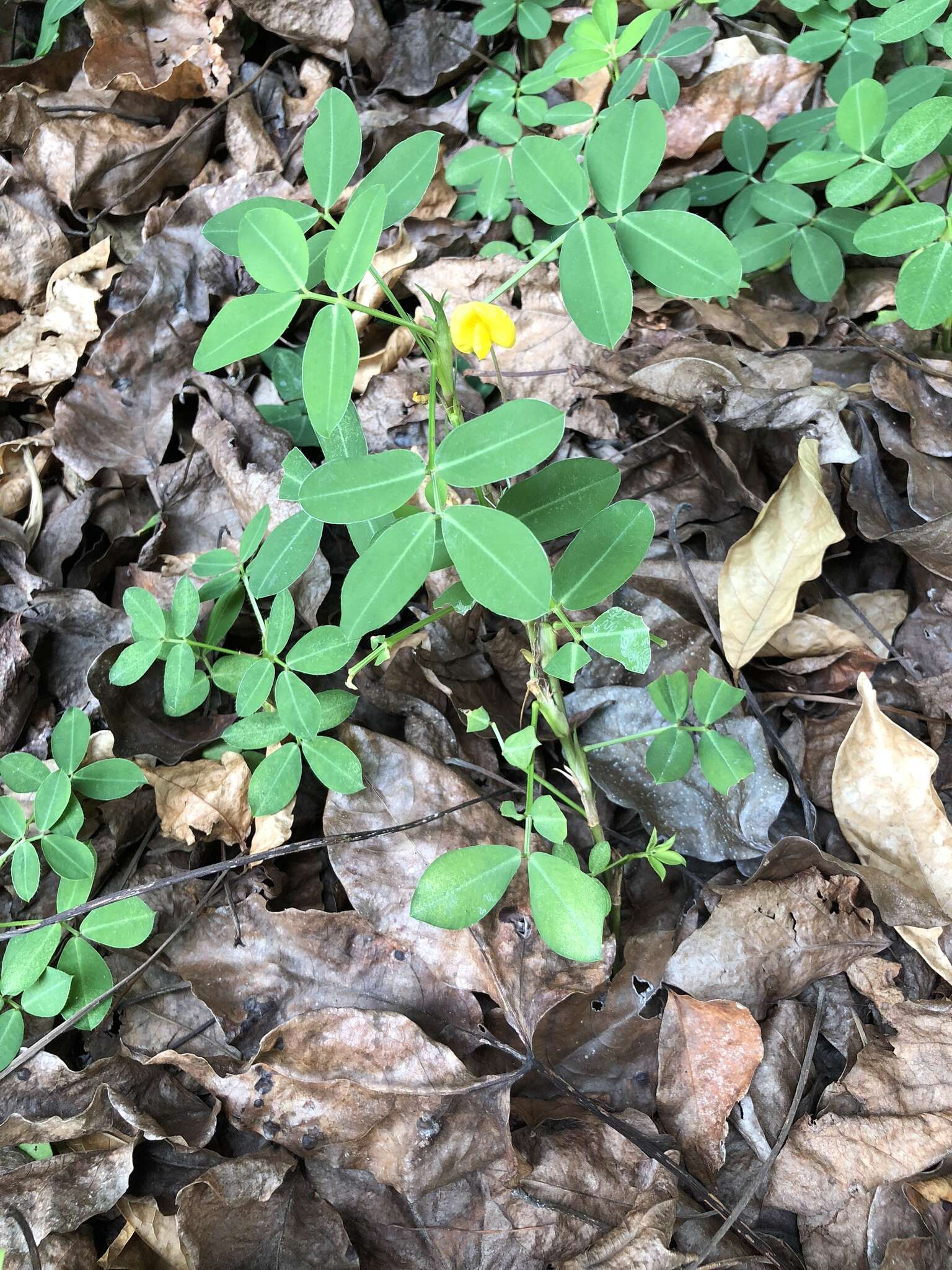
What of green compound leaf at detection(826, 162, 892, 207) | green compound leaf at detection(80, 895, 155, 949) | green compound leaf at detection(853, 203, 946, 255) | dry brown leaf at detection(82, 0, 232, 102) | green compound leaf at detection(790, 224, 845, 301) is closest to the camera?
green compound leaf at detection(80, 895, 155, 949)

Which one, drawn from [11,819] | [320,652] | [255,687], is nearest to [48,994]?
[11,819]

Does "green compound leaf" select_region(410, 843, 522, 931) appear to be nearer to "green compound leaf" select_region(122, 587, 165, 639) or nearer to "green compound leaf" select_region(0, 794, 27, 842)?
"green compound leaf" select_region(122, 587, 165, 639)

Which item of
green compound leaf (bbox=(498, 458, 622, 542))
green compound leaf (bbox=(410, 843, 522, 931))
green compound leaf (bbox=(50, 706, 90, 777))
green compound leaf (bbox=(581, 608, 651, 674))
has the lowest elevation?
green compound leaf (bbox=(50, 706, 90, 777))

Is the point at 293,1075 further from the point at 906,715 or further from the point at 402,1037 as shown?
the point at 906,715

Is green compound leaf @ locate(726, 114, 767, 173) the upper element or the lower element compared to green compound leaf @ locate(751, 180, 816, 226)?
upper

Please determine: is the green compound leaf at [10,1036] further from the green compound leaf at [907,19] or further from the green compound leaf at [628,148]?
the green compound leaf at [907,19]

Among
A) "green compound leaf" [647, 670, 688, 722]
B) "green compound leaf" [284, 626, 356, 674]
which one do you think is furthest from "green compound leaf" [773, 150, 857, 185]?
"green compound leaf" [284, 626, 356, 674]
